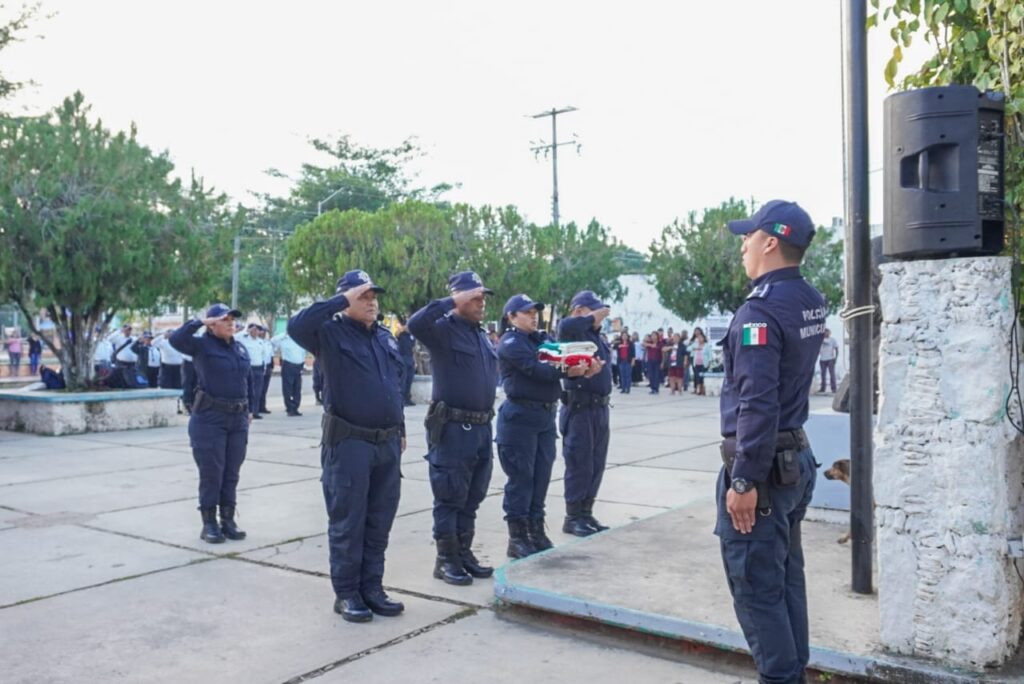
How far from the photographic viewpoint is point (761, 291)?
3451 mm

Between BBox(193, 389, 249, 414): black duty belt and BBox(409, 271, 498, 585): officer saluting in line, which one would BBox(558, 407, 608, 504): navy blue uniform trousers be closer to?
BBox(409, 271, 498, 585): officer saluting in line

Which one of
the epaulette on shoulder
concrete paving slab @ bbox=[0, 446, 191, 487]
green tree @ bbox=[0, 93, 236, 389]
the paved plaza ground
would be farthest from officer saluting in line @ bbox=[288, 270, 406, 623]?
green tree @ bbox=[0, 93, 236, 389]

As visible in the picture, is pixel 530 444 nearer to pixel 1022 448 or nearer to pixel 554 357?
pixel 554 357

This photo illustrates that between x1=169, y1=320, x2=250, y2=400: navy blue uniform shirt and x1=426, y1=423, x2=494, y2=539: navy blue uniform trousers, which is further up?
x1=169, y1=320, x2=250, y2=400: navy blue uniform shirt

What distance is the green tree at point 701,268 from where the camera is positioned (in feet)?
90.0

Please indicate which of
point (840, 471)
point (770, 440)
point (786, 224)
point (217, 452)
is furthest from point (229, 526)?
point (786, 224)

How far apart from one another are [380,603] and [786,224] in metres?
3.06

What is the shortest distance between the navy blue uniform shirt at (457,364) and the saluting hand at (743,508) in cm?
267

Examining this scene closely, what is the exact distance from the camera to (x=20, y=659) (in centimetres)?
448

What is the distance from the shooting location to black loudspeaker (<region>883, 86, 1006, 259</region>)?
3.84 metres

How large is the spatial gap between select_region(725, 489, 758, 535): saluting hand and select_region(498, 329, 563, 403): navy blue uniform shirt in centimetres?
303

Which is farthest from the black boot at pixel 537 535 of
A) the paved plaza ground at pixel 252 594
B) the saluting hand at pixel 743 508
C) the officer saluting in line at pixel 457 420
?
the saluting hand at pixel 743 508

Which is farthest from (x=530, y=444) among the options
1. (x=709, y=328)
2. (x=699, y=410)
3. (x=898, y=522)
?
(x=709, y=328)

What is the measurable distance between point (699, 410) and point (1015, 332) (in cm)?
1447
